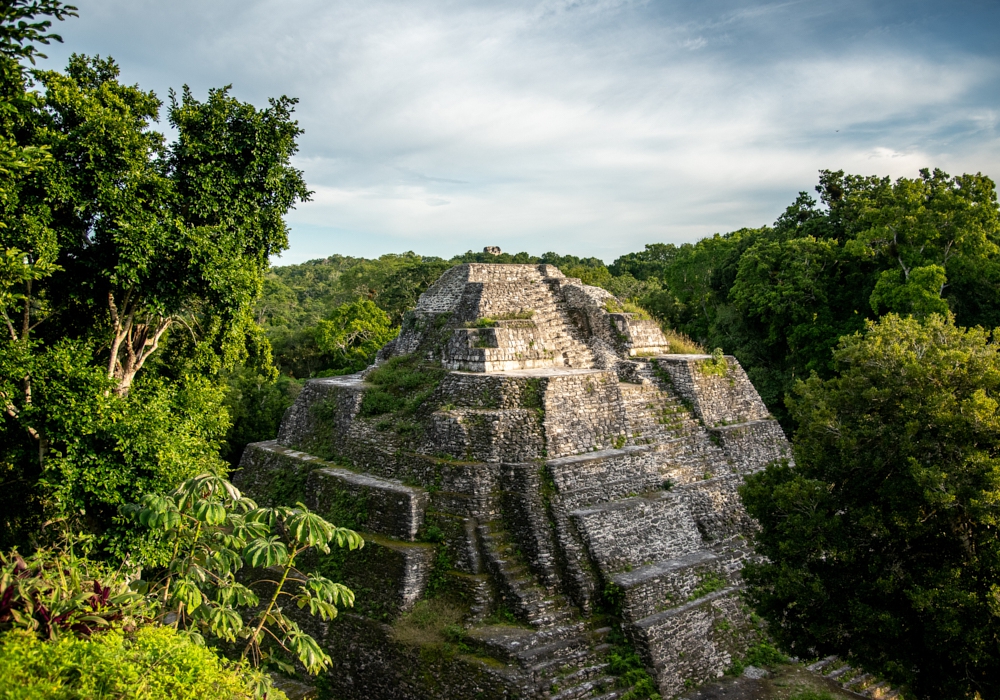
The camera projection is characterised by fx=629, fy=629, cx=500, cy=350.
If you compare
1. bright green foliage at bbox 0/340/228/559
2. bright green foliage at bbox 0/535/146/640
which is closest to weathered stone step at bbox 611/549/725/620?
bright green foliage at bbox 0/340/228/559

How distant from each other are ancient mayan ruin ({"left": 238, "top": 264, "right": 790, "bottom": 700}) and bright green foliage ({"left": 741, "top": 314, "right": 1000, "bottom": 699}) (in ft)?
5.80

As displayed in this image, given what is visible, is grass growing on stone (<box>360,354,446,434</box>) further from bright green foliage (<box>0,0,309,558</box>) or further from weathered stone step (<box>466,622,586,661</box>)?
weathered stone step (<box>466,622,586,661</box>)

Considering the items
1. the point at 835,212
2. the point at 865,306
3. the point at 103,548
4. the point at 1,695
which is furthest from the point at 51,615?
the point at 835,212

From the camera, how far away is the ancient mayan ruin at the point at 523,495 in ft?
27.9

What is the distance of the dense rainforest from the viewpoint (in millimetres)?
4969

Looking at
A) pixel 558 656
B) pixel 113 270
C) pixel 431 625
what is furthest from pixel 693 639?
pixel 113 270

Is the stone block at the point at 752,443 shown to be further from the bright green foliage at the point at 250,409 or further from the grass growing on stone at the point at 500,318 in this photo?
the bright green foliage at the point at 250,409

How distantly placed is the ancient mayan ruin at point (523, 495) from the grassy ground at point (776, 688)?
0.26 m

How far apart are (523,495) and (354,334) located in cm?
1720

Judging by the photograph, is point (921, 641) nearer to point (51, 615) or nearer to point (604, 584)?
point (604, 584)

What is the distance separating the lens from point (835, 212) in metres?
21.2

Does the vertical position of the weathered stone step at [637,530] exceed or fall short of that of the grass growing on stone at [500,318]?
it falls short

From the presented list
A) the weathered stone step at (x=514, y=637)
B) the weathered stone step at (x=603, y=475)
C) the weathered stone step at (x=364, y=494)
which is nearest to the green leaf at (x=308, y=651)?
the weathered stone step at (x=514, y=637)

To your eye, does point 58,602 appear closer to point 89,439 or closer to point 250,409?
point 89,439
